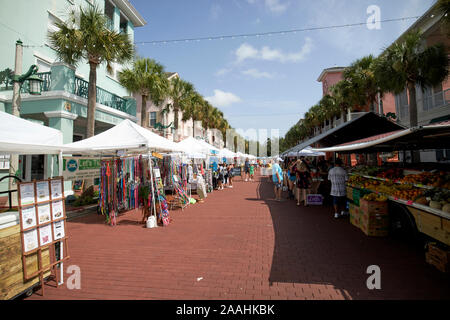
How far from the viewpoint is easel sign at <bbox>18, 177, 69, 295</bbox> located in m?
2.99

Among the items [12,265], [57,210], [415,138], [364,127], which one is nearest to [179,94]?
[364,127]

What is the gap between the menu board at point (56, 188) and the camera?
3479mm

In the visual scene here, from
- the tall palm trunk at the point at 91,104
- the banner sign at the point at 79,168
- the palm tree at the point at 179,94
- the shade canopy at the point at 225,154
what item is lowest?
the banner sign at the point at 79,168

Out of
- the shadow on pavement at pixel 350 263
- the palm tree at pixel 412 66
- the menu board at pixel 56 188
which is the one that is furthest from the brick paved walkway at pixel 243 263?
the palm tree at pixel 412 66

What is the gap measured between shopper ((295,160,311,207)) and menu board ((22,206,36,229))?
8.28 metres

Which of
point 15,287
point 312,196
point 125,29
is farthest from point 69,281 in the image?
point 125,29

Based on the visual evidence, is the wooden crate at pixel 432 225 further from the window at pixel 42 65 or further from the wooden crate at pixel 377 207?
the window at pixel 42 65

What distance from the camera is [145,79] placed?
49.2 ft

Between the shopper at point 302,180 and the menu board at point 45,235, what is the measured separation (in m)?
8.12

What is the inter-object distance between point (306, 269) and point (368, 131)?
972cm

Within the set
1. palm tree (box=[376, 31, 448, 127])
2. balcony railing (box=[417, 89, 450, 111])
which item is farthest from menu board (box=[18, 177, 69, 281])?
balcony railing (box=[417, 89, 450, 111])

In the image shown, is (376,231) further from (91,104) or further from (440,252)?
(91,104)
